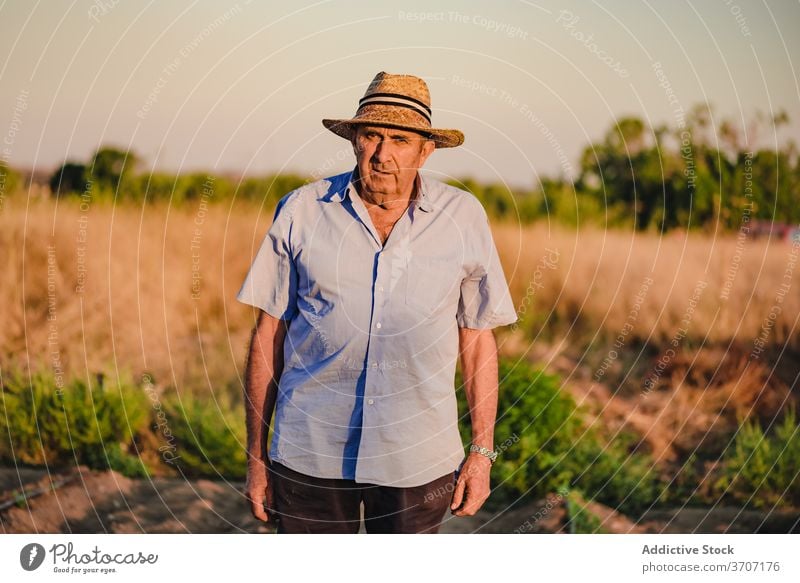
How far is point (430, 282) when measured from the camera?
3.15 metres

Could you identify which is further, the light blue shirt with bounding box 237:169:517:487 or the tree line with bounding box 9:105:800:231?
the tree line with bounding box 9:105:800:231

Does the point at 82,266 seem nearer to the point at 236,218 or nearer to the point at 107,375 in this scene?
the point at 107,375

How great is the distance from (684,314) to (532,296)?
120cm

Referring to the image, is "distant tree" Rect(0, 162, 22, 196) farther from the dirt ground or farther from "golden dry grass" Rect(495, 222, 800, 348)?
"golden dry grass" Rect(495, 222, 800, 348)

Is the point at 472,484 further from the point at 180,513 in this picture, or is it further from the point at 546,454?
the point at 180,513

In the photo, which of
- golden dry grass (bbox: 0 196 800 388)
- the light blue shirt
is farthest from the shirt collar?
golden dry grass (bbox: 0 196 800 388)

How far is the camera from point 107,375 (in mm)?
5602

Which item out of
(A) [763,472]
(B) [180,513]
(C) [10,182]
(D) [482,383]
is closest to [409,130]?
(D) [482,383]

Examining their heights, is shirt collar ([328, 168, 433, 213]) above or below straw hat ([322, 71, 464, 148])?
below

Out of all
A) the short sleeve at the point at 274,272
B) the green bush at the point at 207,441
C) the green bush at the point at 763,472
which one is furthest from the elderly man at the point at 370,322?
the green bush at the point at 763,472

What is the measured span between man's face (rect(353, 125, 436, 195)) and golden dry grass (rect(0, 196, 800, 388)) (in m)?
2.75

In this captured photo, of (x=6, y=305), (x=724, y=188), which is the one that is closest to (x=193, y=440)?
(x=6, y=305)

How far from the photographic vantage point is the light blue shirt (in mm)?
3082

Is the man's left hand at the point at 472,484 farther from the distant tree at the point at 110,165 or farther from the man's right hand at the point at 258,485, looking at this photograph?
the distant tree at the point at 110,165
